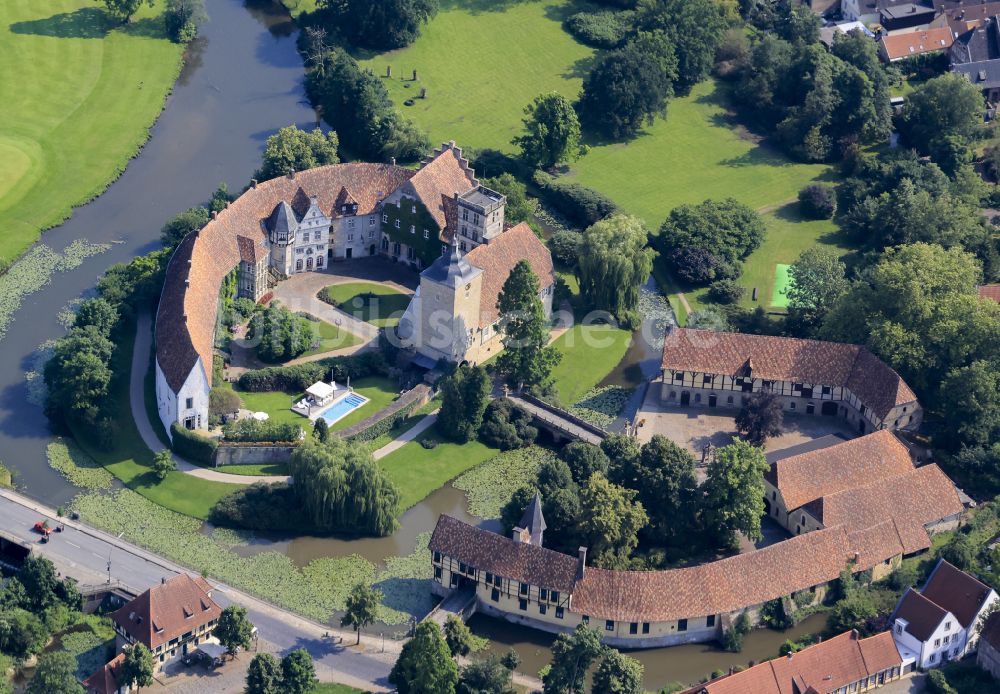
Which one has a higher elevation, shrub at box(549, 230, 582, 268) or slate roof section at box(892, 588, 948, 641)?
shrub at box(549, 230, 582, 268)

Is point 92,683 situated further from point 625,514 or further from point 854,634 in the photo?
point 854,634

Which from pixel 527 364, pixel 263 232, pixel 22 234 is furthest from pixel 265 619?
pixel 22 234

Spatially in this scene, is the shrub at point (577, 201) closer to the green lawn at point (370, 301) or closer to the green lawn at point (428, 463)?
the green lawn at point (370, 301)

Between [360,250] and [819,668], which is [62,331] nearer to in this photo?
[360,250]

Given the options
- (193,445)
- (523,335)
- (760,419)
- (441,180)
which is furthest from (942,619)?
(441,180)

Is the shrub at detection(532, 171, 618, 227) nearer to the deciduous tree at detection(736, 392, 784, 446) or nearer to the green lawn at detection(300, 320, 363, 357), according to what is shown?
the green lawn at detection(300, 320, 363, 357)

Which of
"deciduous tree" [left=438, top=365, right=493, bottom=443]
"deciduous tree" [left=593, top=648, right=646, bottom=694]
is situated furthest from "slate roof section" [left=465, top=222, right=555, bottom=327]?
"deciduous tree" [left=593, top=648, right=646, bottom=694]

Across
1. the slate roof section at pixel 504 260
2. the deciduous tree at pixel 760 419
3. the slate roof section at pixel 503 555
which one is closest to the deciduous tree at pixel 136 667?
the slate roof section at pixel 503 555
